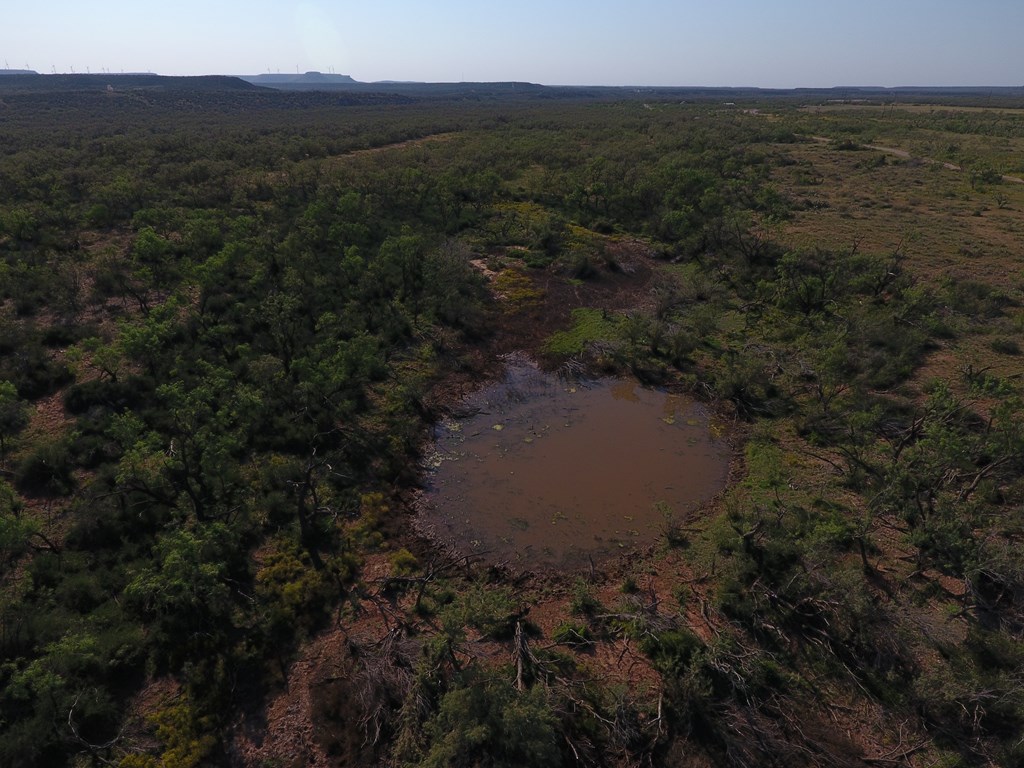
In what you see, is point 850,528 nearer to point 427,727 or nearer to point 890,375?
point 890,375

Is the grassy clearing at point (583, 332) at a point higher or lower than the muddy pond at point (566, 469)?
higher

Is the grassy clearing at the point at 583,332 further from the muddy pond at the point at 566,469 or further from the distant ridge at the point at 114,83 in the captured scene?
the distant ridge at the point at 114,83

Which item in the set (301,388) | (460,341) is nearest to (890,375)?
(460,341)

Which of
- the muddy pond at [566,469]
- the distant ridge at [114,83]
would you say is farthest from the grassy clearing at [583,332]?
the distant ridge at [114,83]

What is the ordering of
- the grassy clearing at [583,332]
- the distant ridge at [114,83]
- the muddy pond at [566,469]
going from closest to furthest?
the muddy pond at [566,469], the grassy clearing at [583,332], the distant ridge at [114,83]

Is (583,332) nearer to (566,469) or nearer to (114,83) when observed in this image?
(566,469)

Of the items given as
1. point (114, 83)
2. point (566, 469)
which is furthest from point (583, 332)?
point (114, 83)

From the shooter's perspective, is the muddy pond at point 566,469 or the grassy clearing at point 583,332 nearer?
the muddy pond at point 566,469

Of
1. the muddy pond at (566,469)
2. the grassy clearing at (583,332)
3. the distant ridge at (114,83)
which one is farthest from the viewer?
the distant ridge at (114,83)
